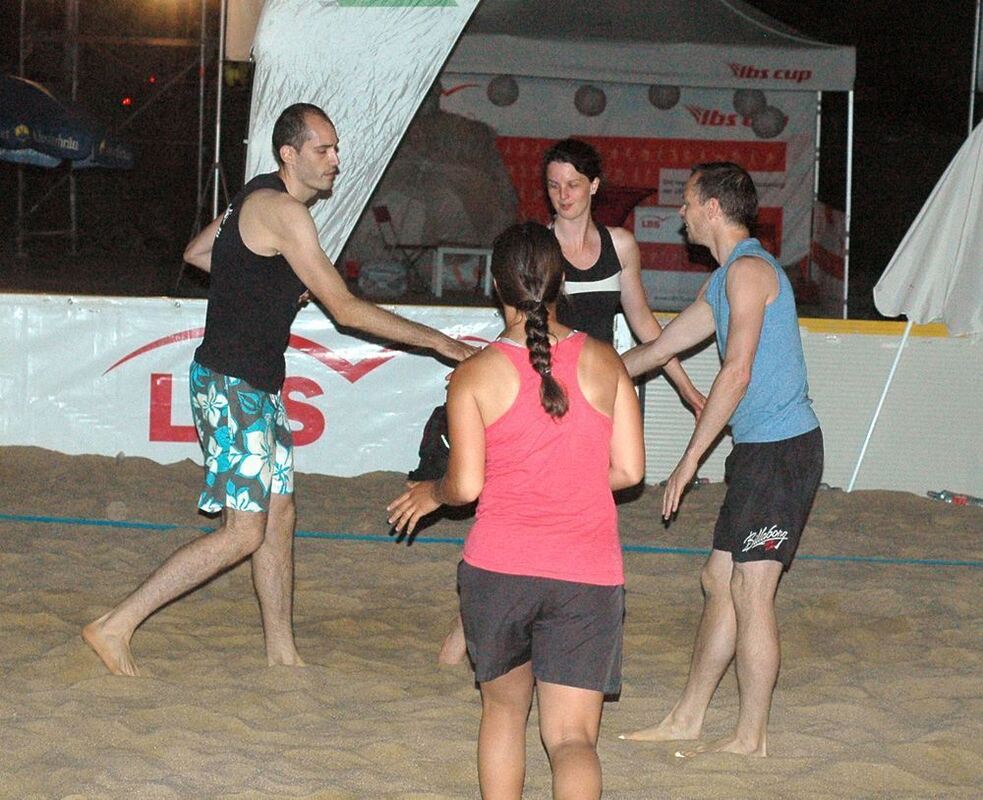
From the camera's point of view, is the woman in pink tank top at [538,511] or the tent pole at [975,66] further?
the tent pole at [975,66]

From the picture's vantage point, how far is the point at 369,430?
779 centimetres

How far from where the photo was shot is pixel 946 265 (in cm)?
787

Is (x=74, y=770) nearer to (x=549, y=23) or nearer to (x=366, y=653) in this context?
(x=366, y=653)

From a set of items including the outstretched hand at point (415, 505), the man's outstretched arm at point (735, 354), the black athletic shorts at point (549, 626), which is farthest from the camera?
the man's outstretched arm at point (735, 354)

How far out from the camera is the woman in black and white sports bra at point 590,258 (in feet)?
15.0

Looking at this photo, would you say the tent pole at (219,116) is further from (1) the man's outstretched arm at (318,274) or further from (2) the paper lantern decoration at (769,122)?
(2) the paper lantern decoration at (769,122)

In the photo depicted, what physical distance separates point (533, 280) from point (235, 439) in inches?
67.4

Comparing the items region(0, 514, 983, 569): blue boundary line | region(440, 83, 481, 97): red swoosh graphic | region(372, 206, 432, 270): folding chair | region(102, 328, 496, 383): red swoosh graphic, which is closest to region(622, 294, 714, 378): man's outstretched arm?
region(0, 514, 983, 569): blue boundary line

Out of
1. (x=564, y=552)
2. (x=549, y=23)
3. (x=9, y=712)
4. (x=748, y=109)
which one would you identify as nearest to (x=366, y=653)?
(x=9, y=712)

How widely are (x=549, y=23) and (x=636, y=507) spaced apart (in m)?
6.53

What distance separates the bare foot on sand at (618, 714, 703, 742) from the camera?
4008 mm

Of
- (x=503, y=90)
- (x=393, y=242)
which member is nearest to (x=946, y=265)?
(x=503, y=90)

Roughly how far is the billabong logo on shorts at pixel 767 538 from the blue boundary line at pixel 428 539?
279 centimetres

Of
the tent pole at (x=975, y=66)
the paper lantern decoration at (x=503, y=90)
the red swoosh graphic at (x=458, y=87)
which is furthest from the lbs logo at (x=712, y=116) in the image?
the tent pole at (x=975, y=66)
